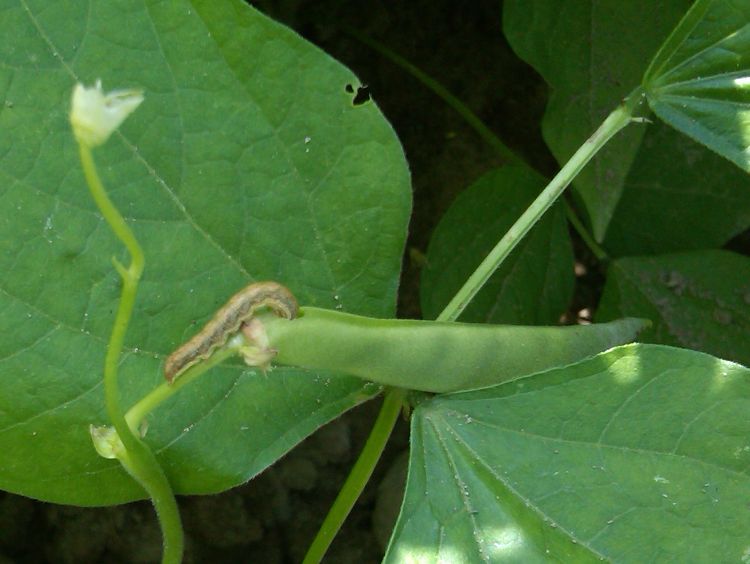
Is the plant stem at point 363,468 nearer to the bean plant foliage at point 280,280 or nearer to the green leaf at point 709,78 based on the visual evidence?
the bean plant foliage at point 280,280

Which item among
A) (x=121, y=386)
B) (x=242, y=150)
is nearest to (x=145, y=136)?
(x=242, y=150)

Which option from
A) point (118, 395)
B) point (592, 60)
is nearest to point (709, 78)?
point (592, 60)

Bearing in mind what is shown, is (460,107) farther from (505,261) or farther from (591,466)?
(591,466)

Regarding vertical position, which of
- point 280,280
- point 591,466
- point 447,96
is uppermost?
point 447,96

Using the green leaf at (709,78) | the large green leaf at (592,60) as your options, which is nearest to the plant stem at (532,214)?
the green leaf at (709,78)

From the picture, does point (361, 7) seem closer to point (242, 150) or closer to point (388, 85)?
point (388, 85)

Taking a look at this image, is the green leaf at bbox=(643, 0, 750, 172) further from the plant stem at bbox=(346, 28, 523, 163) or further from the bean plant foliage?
the plant stem at bbox=(346, 28, 523, 163)
